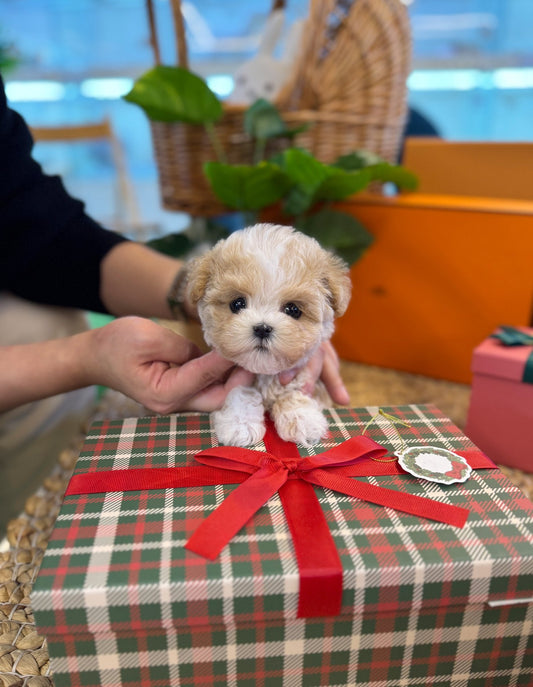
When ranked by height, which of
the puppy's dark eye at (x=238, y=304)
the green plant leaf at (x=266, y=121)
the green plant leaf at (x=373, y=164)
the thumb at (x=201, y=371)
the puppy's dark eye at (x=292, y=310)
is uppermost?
the green plant leaf at (x=266, y=121)

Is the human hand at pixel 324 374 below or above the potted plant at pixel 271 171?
below

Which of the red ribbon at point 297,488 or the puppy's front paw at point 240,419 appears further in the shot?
the puppy's front paw at point 240,419

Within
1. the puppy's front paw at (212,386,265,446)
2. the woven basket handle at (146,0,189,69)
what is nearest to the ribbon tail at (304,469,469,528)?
the puppy's front paw at (212,386,265,446)

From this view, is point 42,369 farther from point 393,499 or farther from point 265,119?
point 265,119

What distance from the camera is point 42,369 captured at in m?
0.92

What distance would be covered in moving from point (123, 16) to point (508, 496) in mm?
3963

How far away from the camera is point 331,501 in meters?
0.64

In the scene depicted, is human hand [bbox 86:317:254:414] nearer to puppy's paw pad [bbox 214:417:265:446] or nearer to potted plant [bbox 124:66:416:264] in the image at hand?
puppy's paw pad [bbox 214:417:265:446]

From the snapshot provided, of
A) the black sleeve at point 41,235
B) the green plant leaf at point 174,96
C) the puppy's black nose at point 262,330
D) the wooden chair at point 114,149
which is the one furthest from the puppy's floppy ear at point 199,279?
the wooden chair at point 114,149

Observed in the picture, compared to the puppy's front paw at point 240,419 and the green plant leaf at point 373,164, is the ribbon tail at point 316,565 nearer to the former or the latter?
the puppy's front paw at point 240,419

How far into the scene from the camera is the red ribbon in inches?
21.7

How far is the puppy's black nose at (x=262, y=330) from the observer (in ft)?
2.16

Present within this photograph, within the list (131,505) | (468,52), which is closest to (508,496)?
(131,505)

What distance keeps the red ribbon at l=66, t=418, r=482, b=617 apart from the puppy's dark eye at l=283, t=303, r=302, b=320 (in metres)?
0.18
